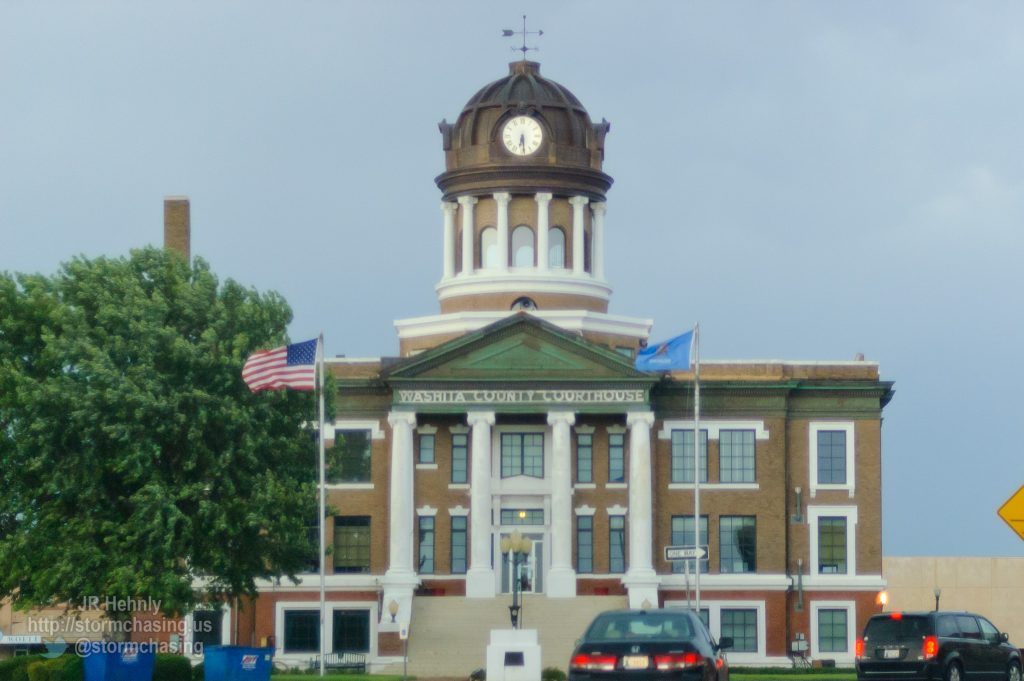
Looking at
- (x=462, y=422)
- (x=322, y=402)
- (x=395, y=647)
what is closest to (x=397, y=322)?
(x=462, y=422)

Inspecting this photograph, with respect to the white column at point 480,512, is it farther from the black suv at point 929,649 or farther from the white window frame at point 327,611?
the black suv at point 929,649

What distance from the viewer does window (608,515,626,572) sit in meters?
75.2

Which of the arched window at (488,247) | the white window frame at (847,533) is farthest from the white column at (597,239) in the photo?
the white window frame at (847,533)

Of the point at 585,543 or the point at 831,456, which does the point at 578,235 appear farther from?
the point at 831,456

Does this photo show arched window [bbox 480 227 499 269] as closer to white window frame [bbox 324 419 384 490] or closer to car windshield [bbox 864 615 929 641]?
white window frame [bbox 324 419 384 490]

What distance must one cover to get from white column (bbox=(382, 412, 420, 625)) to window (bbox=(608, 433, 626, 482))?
695cm

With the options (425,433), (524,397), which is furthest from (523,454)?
(425,433)

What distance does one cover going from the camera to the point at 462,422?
75.6m

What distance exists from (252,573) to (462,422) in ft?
59.1

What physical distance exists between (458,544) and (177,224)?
56.0 feet

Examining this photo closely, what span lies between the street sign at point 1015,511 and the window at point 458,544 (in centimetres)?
4626

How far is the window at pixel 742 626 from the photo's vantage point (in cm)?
7456

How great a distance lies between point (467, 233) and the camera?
8138 centimetres

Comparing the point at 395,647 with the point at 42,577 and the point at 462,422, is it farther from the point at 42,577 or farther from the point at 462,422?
the point at 42,577
